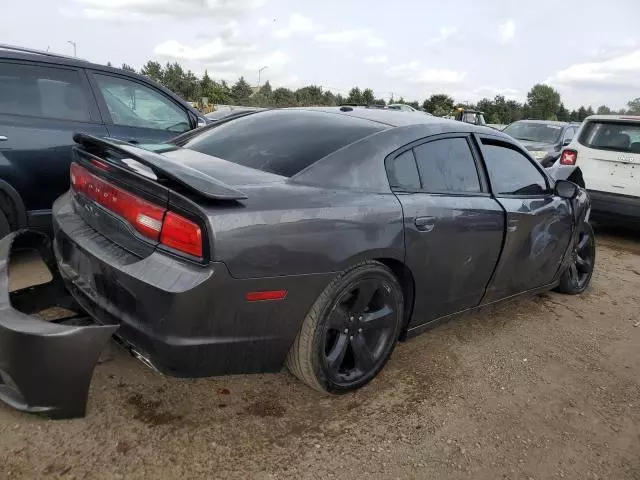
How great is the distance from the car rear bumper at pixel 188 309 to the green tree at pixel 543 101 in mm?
67041

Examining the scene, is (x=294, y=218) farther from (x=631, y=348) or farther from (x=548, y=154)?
(x=548, y=154)

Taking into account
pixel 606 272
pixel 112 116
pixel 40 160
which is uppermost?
pixel 112 116

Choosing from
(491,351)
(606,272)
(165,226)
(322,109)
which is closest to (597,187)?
(606,272)

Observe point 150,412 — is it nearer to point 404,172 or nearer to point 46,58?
point 404,172

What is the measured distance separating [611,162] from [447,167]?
458cm

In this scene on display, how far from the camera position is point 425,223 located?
2791 mm

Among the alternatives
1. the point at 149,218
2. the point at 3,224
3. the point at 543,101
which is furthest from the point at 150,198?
the point at 543,101

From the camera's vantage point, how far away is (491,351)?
11.3 feet

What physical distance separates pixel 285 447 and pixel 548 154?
10304mm

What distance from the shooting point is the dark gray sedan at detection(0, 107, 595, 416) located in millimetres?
2090

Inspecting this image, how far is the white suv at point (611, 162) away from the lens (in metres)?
6.49

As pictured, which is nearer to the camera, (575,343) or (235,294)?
(235,294)

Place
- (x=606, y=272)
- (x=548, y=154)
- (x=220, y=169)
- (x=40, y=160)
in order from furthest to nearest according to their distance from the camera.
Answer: (x=548, y=154)
(x=606, y=272)
(x=40, y=160)
(x=220, y=169)

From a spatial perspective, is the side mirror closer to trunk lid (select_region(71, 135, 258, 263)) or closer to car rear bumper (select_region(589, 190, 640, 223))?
trunk lid (select_region(71, 135, 258, 263))
